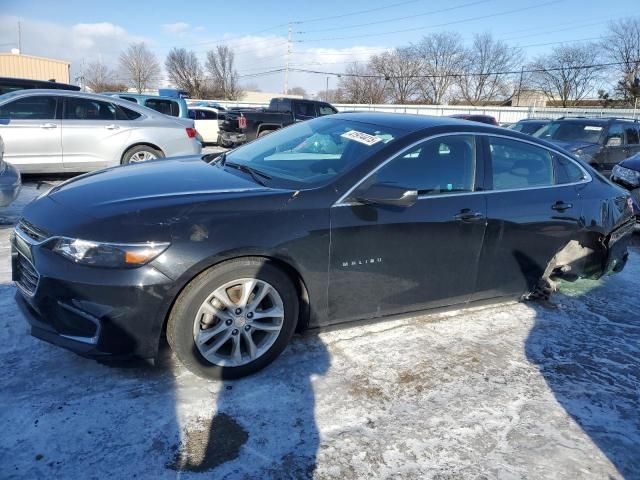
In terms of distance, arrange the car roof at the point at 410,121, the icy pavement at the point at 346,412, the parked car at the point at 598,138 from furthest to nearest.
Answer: the parked car at the point at 598,138, the car roof at the point at 410,121, the icy pavement at the point at 346,412

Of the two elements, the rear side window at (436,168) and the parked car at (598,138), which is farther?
the parked car at (598,138)

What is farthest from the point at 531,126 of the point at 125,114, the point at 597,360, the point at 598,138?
the point at 597,360

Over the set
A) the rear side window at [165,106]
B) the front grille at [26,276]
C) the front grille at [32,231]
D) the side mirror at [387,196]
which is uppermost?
the rear side window at [165,106]

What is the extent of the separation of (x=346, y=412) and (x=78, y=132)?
23.4ft

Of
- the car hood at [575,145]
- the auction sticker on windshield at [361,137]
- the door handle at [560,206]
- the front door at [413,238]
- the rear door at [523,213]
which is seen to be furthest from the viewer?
the car hood at [575,145]

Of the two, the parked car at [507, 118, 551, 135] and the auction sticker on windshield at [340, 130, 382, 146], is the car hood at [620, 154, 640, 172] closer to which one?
the parked car at [507, 118, 551, 135]

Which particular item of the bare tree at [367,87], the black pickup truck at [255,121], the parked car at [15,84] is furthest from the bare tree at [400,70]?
the parked car at [15,84]

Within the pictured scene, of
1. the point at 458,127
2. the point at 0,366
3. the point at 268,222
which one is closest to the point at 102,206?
the point at 268,222

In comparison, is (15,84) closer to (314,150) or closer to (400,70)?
(314,150)

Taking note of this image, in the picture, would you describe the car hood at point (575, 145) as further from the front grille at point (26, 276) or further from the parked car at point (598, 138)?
the front grille at point (26, 276)

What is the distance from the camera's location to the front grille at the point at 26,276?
8.65 ft

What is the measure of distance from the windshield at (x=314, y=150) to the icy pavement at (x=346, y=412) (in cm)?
117

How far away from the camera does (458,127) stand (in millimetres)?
3559

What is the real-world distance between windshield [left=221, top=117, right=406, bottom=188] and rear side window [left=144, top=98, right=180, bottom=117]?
9.71m
